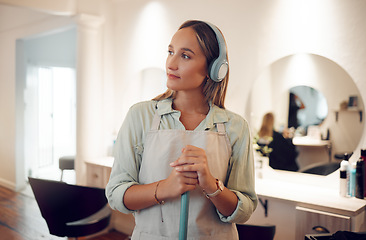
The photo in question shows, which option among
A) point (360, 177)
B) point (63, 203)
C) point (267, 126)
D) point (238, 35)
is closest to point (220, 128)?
point (360, 177)

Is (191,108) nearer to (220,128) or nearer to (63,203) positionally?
(220,128)

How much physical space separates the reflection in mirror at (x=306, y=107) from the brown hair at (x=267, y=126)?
0.49 feet

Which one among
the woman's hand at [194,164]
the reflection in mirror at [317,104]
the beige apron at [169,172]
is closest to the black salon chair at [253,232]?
the beige apron at [169,172]

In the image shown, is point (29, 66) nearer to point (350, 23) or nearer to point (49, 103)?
point (49, 103)

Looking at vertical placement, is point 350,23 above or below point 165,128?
above

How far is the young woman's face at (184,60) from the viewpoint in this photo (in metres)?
1.10

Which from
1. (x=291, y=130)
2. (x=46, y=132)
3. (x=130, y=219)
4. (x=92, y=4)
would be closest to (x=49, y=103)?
(x=46, y=132)

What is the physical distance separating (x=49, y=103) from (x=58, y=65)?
2.60ft

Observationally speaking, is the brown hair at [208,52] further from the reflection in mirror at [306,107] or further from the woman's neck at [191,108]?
the reflection in mirror at [306,107]

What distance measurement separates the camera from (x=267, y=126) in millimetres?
2789

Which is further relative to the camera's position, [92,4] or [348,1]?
[92,4]

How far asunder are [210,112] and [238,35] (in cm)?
191

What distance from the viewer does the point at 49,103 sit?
649 centimetres

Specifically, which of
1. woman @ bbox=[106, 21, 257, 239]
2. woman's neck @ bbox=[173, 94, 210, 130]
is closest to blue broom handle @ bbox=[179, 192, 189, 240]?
woman @ bbox=[106, 21, 257, 239]
